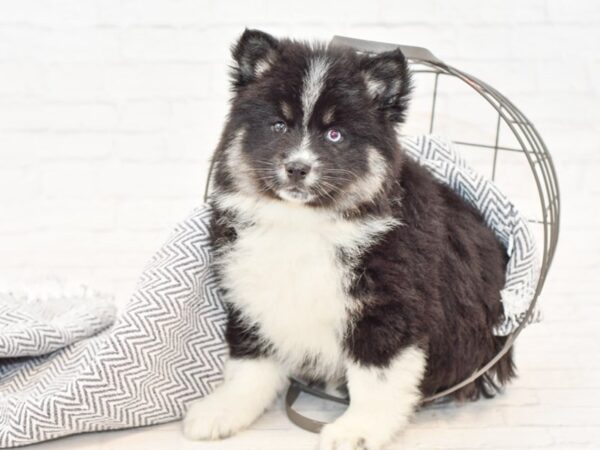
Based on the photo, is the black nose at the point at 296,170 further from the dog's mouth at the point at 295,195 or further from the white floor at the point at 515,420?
the white floor at the point at 515,420

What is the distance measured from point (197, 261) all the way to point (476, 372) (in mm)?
1205

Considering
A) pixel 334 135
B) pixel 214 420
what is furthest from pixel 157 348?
pixel 334 135

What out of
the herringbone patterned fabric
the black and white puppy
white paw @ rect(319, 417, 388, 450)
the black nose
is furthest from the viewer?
the herringbone patterned fabric

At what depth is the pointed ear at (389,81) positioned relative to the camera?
3.32 meters

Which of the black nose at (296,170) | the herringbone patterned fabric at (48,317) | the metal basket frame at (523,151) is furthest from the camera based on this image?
the herringbone patterned fabric at (48,317)

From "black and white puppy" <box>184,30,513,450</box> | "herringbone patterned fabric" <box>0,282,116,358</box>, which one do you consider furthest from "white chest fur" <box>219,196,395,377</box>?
"herringbone patterned fabric" <box>0,282,116,358</box>

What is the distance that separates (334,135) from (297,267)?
1.65 ft

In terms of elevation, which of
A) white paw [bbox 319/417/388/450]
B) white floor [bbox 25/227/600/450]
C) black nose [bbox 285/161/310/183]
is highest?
black nose [bbox 285/161/310/183]

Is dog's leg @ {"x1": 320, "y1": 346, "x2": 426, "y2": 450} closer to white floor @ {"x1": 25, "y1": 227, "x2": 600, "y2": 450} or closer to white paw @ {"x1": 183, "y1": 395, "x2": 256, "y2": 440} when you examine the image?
white floor @ {"x1": 25, "y1": 227, "x2": 600, "y2": 450}

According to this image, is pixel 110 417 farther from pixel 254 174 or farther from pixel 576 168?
pixel 576 168

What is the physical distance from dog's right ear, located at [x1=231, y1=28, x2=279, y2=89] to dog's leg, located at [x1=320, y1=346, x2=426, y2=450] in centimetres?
114

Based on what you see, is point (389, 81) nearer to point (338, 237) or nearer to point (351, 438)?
point (338, 237)

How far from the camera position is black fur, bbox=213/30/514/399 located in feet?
10.8

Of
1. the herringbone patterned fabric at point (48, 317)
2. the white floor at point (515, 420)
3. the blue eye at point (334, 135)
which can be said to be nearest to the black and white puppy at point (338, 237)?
the blue eye at point (334, 135)
